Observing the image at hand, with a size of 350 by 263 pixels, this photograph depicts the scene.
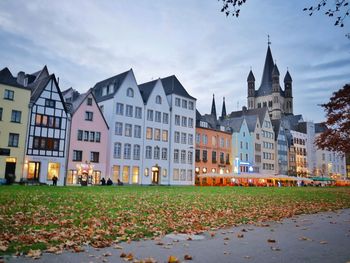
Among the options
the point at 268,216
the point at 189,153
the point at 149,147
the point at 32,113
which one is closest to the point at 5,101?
the point at 32,113

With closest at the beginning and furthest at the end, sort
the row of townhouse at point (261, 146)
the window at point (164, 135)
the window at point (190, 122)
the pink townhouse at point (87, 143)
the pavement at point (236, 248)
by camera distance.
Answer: the pavement at point (236, 248)
the pink townhouse at point (87, 143)
the window at point (164, 135)
the window at point (190, 122)
the row of townhouse at point (261, 146)

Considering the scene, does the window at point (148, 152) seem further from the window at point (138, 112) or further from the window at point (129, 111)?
the window at point (129, 111)

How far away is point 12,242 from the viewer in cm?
710

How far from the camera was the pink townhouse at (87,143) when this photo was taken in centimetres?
4816

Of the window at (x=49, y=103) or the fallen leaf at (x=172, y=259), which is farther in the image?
the window at (x=49, y=103)

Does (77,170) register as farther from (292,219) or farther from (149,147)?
(292,219)

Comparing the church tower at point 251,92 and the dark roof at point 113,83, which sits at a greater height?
the church tower at point 251,92

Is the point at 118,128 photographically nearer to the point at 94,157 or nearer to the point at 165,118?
the point at 94,157

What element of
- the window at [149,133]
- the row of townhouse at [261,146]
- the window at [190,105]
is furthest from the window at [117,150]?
the row of townhouse at [261,146]

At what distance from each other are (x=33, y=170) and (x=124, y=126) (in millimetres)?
15621

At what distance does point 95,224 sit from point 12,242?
112 inches

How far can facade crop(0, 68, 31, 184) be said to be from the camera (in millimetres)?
41594

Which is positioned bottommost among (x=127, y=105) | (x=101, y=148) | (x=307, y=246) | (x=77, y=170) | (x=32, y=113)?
(x=307, y=246)

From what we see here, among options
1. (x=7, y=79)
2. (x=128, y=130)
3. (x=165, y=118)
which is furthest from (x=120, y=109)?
(x=7, y=79)
